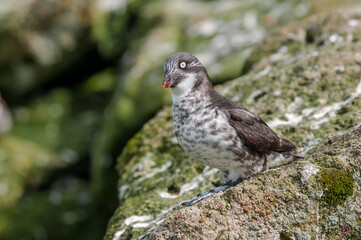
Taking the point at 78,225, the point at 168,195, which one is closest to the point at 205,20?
the point at 78,225

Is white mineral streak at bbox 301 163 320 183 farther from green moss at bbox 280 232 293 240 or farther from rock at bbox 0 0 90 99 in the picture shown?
rock at bbox 0 0 90 99

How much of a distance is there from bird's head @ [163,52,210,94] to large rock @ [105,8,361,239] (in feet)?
4.42

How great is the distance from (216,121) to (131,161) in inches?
95.8

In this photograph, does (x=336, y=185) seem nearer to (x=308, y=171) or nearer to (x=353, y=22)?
(x=308, y=171)

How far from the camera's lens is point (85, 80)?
1525 cm

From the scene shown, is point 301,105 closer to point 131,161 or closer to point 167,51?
point 131,161

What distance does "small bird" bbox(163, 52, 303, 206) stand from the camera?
508 centimetres

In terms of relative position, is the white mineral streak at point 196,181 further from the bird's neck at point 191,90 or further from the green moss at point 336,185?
the green moss at point 336,185

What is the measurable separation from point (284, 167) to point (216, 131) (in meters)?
0.80

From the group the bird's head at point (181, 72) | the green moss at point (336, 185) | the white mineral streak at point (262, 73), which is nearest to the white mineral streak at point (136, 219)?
the bird's head at point (181, 72)

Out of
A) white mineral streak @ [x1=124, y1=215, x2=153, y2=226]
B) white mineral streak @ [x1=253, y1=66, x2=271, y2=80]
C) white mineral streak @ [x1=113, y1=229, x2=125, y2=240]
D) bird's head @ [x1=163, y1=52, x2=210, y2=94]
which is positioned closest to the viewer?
bird's head @ [x1=163, y1=52, x2=210, y2=94]

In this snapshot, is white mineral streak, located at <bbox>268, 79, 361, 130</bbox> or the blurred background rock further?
the blurred background rock

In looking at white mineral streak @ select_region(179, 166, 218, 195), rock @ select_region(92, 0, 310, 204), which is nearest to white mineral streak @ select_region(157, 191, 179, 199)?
white mineral streak @ select_region(179, 166, 218, 195)

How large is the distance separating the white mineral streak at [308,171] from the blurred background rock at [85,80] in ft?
14.2
